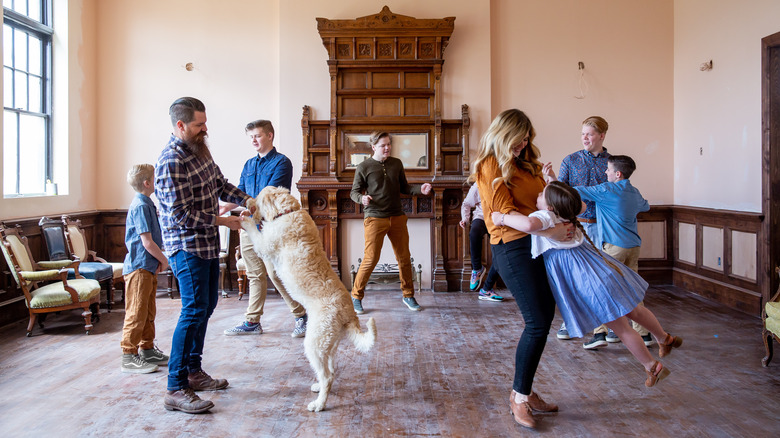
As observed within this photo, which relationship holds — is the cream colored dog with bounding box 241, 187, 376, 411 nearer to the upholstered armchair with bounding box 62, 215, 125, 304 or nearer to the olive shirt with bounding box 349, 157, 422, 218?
the olive shirt with bounding box 349, 157, 422, 218

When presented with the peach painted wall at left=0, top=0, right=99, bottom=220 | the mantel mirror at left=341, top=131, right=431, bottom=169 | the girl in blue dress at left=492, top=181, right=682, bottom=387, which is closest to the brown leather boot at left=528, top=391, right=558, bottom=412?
the girl in blue dress at left=492, top=181, right=682, bottom=387

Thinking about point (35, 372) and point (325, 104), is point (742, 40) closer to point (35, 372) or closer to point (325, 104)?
point (325, 104)

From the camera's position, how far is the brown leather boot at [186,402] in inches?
118

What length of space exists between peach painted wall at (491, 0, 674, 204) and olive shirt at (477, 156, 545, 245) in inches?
171

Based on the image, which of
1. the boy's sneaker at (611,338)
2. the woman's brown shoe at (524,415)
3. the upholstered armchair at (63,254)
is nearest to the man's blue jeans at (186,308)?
the woman's brown shoe at (524,415)

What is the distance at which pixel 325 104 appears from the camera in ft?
22.2

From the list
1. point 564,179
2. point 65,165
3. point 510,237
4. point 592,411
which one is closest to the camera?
point 510,237

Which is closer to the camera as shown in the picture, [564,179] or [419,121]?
[564,179]

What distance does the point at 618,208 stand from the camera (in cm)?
390

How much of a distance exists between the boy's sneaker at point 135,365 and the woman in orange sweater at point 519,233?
2.45 metres

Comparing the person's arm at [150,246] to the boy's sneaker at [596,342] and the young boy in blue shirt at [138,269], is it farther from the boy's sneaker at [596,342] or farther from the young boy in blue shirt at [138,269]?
the boy's sneaker at [596,342]

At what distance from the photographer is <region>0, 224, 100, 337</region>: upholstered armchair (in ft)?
15.6

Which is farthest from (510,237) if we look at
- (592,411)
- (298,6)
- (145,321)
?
(298,6)

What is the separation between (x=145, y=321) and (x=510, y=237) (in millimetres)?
2568
